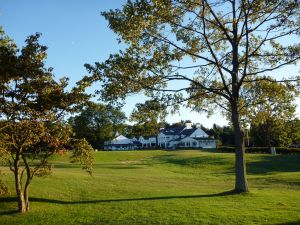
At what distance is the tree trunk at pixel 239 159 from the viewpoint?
22.4 meters

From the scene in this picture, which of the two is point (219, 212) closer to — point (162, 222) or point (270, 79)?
point (162, 222)

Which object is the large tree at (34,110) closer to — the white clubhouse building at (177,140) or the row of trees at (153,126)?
the row of trees at (153,126)

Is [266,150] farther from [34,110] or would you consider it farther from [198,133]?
[198,133]

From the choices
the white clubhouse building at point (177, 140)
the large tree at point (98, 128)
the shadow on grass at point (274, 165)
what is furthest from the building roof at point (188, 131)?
the shadow on grass at point (274, 165)

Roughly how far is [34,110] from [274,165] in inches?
1313

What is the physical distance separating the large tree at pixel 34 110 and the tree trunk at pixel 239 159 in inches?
322

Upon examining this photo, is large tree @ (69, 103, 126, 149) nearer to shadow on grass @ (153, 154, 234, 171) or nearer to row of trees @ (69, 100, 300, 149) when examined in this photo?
row of trees @ (69, 100, 300, 149)

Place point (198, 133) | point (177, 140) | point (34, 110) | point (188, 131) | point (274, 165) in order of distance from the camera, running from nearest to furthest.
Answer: point (34, 110) < point (274, 165) < point (198, 133) < point (188, 131) < point (177, 140)

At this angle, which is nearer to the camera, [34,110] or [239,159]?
[34,110]

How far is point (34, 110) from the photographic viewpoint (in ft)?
57.0

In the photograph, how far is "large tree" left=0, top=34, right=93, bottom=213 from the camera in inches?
673

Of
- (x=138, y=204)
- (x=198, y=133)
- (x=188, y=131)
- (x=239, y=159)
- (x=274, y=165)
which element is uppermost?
(x=188, y=131)

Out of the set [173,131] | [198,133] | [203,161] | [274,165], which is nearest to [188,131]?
[198,133]

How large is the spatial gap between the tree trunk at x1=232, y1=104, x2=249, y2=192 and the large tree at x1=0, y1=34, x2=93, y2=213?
8.18m
